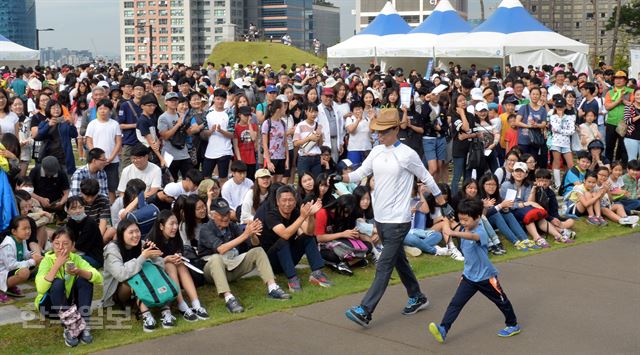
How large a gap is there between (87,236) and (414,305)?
3.08 meters

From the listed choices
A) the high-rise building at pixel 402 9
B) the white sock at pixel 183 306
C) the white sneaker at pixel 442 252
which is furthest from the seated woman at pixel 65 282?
the high-rise building at pixel 402 9

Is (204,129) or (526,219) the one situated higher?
(204,129)

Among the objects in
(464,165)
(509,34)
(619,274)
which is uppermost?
(509,34)

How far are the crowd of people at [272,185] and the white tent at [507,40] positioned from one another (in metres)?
11.9

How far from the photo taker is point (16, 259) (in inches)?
290

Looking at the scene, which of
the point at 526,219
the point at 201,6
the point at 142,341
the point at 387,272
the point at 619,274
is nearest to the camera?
the point at 142,341

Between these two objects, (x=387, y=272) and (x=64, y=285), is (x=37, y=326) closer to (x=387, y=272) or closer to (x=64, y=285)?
(x=64, y=285)

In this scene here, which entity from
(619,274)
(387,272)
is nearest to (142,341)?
(387,272)

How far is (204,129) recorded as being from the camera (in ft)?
36.1

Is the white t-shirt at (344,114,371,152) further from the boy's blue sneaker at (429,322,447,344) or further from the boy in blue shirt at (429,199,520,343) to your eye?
the boy's blue sneaker at (429,322,447,344)

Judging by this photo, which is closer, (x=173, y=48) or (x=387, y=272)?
(x=387, y=272)

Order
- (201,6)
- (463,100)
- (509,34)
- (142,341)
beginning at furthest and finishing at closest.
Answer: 1. (201,6)
2. (509,34)
3. (463,100)
4. (142,341)

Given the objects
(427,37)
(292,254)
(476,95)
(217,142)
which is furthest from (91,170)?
(427,37)

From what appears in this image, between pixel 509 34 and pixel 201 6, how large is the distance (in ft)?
465
